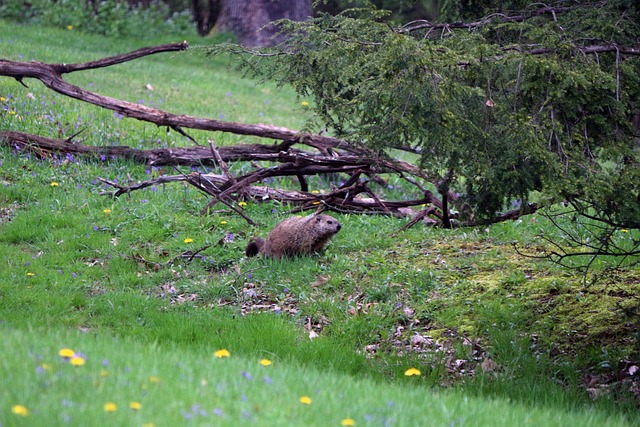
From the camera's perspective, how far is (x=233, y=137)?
14.4 meters

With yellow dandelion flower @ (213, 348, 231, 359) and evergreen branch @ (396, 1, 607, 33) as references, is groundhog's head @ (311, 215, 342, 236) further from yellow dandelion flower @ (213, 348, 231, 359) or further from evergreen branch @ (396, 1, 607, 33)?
yellow dandelion flower @ (213, 348, 231, 359)

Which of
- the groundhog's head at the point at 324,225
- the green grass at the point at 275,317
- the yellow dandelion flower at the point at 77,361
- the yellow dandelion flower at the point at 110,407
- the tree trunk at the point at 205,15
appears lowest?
the green grass at the point at 275,317

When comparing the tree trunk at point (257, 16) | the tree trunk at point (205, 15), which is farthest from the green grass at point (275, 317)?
the tree trunk at point (205, 15)

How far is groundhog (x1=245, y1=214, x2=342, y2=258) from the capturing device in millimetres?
8273

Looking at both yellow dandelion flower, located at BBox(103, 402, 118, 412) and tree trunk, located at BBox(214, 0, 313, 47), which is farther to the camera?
tree trunk, located at BBox(214, 0, 313, 47)

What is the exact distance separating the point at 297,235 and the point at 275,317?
130 cm

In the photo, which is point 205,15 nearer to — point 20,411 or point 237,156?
point 237,156

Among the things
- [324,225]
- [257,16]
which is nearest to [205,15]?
[257,16]

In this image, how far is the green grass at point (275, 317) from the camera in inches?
163

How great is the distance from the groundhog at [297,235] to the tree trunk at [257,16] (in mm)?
15429

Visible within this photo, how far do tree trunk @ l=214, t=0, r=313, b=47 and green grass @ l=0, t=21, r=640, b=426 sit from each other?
12.7m

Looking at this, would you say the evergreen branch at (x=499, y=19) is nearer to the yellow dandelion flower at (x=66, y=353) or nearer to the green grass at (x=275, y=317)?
the green grass at (x=275, y=317)

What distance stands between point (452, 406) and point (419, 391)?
48cm

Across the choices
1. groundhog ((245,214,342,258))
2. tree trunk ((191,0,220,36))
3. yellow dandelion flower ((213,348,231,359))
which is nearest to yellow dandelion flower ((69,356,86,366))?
yellow dandelion flower ((213,348,231,359))
